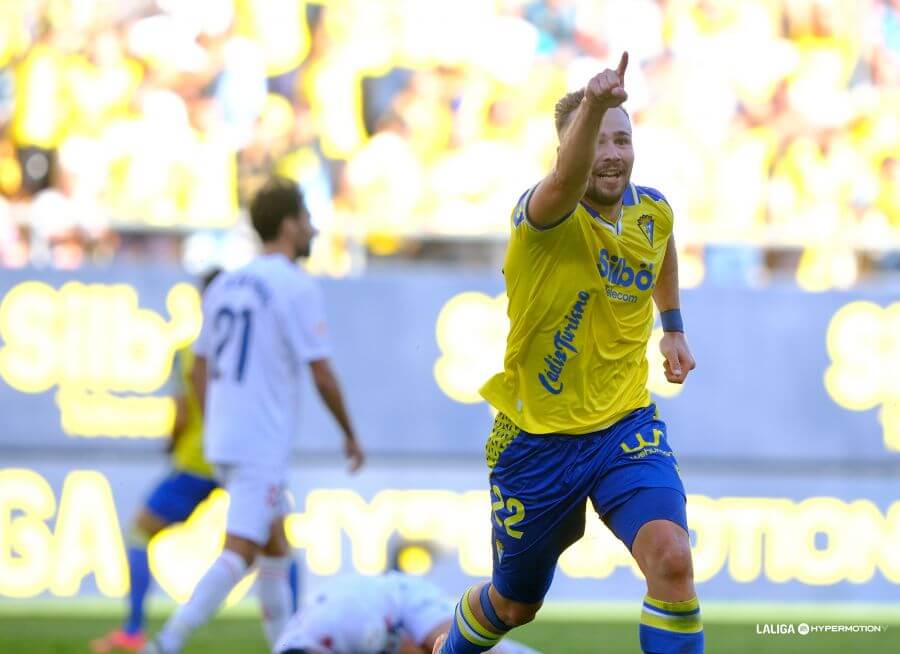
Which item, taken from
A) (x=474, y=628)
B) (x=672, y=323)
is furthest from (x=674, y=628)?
(x=672, y=323)

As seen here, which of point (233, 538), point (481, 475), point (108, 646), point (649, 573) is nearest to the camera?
point (649, 573)

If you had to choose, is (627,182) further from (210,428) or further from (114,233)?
(114,233)

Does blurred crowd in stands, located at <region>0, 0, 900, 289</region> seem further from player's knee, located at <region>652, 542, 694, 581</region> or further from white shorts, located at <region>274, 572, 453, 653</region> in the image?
player's knee, located at <region>652, 542, 694, 581</region>

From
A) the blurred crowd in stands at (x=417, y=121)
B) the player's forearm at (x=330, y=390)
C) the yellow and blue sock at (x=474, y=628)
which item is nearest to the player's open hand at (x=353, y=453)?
the player's forearm at (x=330, y=390)

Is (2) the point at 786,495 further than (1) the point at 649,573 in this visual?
Yes

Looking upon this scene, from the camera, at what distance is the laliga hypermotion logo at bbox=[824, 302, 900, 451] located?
10.1 m

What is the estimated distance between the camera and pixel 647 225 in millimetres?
4750

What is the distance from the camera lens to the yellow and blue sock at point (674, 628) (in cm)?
432

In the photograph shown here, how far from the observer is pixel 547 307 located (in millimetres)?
4617

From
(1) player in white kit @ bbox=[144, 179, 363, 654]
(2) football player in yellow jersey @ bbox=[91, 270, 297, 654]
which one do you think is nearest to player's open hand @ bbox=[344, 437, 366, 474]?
(1) player in white kit @ bbox=[144, 179, 363, 654]

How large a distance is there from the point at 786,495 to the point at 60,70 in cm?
559

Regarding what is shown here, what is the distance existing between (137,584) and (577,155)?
14.7 feet

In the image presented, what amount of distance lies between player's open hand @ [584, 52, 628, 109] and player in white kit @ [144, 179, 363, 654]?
2746mm

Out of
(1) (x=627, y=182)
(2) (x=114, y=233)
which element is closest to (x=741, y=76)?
(2) (x=114, y=233)
